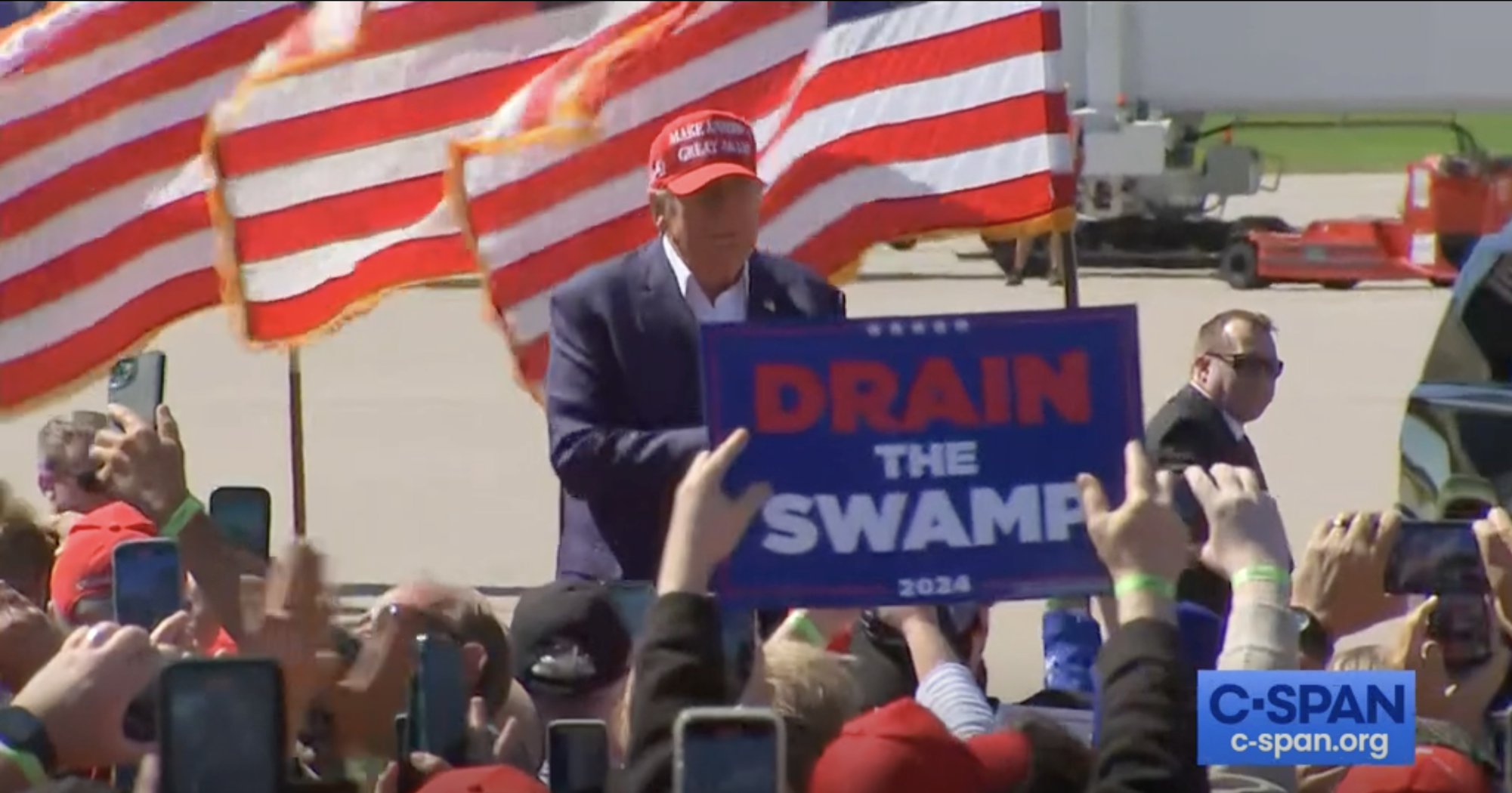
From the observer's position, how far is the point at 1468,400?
689 centimetres

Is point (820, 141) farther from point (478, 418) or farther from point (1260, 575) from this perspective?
point (478, 418)

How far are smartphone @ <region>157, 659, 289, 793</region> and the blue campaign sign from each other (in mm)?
1242

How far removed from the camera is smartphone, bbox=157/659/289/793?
10.1ft

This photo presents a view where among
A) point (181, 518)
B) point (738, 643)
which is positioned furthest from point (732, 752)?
point (181, 518)

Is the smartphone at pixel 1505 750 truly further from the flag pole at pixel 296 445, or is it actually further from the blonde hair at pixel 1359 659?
the flag pole at pixel 296 445

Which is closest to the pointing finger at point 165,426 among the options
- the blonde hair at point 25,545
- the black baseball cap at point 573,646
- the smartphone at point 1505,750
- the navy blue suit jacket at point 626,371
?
the blonde hair at point 25,545

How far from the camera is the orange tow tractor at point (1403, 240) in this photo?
78.2ft

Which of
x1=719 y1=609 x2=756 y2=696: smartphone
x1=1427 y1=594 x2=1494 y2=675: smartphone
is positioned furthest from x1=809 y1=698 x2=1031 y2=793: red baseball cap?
x1=1427 y1=594 x2=1494 y2=675: smartphone

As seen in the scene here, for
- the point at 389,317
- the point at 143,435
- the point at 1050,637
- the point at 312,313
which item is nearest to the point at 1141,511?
the point at 1050,637

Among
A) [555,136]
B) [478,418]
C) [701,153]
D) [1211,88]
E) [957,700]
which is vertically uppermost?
[1211,88]

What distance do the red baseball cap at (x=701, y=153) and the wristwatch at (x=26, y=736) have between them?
7.71 feet

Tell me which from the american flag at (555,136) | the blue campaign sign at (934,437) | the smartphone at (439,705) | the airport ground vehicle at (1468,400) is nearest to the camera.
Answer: the smartphone at (439,705)

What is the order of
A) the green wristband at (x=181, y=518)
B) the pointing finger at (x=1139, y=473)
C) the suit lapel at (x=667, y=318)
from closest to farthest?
the pointing finger at (x=1139, y=473) → the green wristband at (x=181, y=518) → the suit lapel at (x=667, y=318)

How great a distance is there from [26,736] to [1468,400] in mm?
4277
